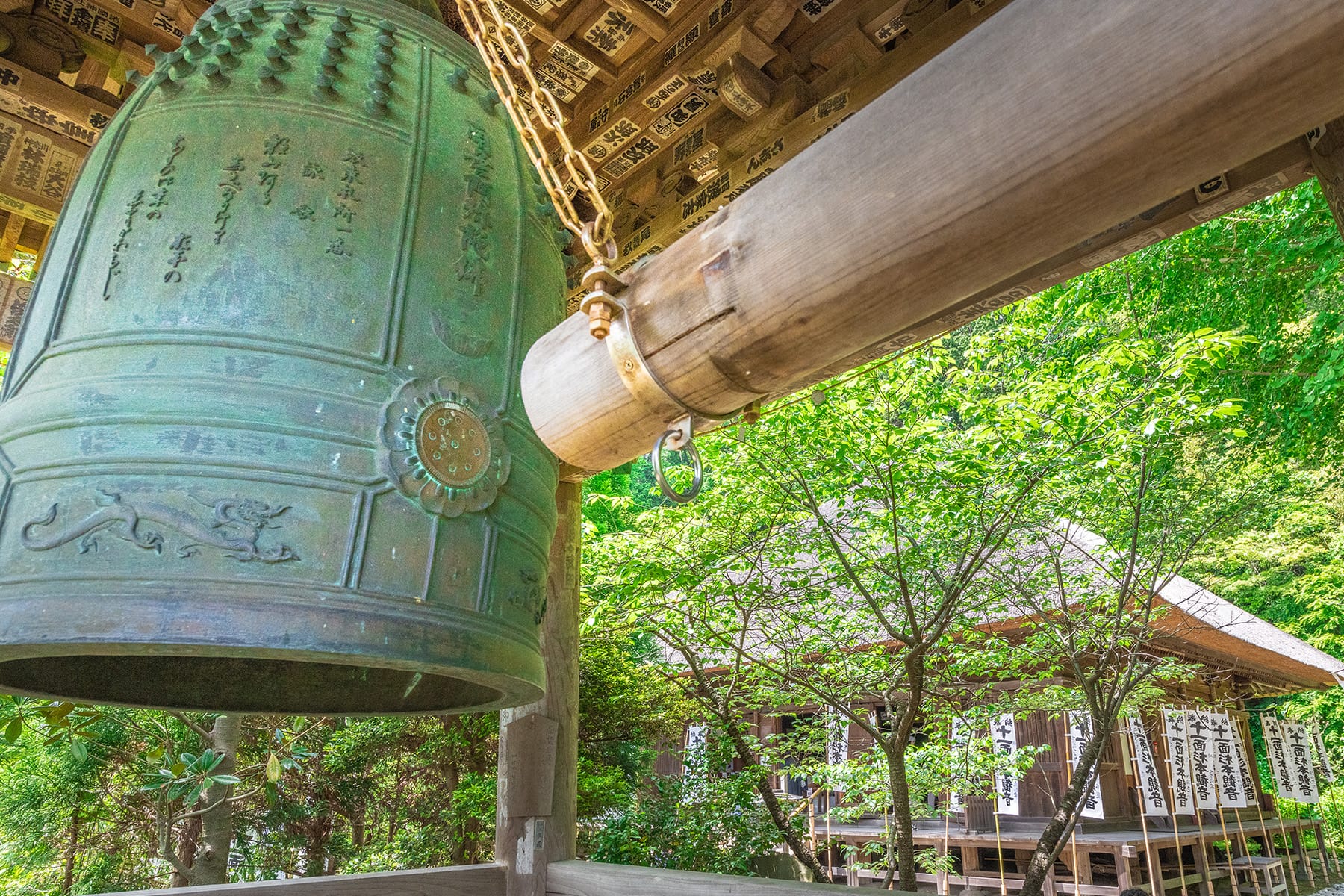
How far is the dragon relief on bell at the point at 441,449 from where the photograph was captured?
1242 millimetres

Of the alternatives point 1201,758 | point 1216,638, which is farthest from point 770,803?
point 1201,758

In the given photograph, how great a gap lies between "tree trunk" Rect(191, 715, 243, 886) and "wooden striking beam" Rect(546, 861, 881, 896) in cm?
236

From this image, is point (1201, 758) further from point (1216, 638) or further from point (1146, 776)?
point (1216, 638)

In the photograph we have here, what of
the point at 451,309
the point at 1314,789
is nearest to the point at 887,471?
the point at 451,309

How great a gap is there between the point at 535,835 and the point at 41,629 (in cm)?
252

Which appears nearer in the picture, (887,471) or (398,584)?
(398,584)

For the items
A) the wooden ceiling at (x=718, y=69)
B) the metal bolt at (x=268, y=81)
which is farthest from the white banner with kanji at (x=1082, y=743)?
the metal bolt at (x=268, y=81)

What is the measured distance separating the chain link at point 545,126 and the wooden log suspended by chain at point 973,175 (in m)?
0.08

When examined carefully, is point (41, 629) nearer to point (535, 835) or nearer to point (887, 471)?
point (535, 835)

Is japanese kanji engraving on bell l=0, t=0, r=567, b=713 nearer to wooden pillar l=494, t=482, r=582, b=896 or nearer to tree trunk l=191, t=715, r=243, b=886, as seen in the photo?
wooden pillar l=494, t=482, r=582, b=896

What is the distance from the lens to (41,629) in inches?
41.7

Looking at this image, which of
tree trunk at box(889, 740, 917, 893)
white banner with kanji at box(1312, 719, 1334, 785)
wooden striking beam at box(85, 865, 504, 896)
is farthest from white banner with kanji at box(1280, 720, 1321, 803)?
wooden striking beam at box(85, 865, 504, 896)

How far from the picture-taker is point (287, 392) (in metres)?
1.23

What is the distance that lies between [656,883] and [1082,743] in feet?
21.1
